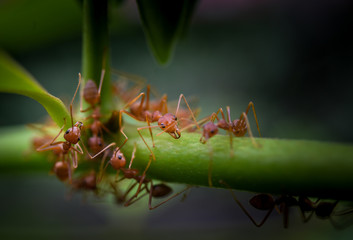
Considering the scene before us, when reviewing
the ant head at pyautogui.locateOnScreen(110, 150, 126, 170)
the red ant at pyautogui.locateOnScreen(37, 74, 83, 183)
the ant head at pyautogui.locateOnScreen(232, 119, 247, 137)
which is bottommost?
the ant head at pyautogui.locateOnScreen(110, 150, 126, 170)

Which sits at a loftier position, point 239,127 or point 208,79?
point 208,79

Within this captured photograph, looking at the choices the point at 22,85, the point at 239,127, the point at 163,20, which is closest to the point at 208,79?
the point at 239,127

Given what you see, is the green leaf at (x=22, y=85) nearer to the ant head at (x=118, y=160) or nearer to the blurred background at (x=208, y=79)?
the ant head at (x=118, y=160)

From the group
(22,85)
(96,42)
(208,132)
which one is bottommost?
(208,132)

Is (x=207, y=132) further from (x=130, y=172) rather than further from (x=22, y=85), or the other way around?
(x=22, y=85)

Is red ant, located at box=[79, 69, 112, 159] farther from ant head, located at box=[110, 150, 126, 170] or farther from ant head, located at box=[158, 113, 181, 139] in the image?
ant head, located at box=[158, 113, 181, 139]

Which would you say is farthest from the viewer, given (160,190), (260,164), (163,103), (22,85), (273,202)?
(163,103)

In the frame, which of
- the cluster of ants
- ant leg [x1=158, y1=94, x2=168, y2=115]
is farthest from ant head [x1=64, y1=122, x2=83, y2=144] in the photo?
ant leg [x1=158, y1=94, x2=168, y2=115]
